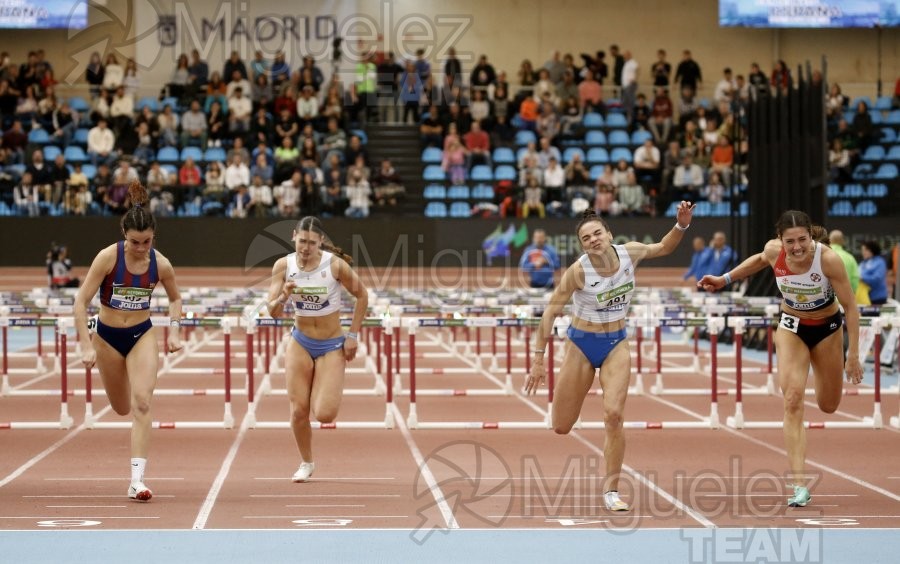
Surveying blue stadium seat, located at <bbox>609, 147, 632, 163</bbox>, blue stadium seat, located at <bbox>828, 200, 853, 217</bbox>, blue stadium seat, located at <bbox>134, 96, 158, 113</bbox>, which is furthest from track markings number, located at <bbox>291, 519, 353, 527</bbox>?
blue stadium seat, located at <bbox>134, 96, 158, 113</bbox>

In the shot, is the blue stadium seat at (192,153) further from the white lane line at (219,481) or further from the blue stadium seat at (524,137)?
the white lane line at (219,481)

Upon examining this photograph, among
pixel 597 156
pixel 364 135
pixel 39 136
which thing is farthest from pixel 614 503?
pixel 39 136

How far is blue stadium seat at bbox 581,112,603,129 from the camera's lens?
3216 centimetres

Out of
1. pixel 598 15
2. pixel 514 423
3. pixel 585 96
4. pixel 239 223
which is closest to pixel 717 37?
pixel 598 15

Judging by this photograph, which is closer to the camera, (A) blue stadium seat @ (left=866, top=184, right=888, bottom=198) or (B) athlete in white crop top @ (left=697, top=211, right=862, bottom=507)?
(B) athlete in white crop top @ (left=697, top=211, right=862, bottom=507)

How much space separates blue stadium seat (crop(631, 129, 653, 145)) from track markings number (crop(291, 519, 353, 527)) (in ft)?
81.1

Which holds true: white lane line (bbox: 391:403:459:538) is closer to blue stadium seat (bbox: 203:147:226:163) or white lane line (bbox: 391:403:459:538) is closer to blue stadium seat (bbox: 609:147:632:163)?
blue stadium seat (bbox: 203:147:226:163)

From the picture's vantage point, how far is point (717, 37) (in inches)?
1423

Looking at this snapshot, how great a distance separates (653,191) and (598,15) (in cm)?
971

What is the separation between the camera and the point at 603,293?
836cm

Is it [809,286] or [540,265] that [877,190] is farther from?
[809,286]

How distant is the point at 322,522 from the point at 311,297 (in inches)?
76.3

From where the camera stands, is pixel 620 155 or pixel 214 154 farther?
pixel 620 155

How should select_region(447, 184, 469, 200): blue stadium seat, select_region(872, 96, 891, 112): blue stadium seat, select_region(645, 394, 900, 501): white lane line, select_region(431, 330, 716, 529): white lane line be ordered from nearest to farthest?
select_region(431, 330, 716, 529): white lane line, select_region(645, 394, 900, 501): white lane line, select_region(447, 184, 469, 200): blue stadium seat, select_region(872, 96, 891, 112): blue stadium seat
